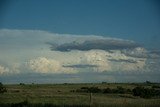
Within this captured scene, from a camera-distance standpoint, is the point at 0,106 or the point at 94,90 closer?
the point at 0,106

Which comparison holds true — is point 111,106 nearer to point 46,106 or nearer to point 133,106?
point 133,106

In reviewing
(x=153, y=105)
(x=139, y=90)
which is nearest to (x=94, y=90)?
(x=139, y=90)

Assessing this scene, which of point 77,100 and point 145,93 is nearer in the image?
point 77,100

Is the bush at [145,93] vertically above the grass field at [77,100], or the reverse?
the bush at [145,93]

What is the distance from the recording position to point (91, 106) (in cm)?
2216

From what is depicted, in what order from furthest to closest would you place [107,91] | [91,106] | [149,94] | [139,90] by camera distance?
[107,91]
[139,90]
[149,94]
[91,106]

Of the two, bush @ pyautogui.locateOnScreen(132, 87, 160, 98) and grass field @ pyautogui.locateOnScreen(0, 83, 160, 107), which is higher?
bush @ pyautogui.locateOnScreen(132, 87, 160, 98)

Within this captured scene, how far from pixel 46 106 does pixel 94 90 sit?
45.0 metres

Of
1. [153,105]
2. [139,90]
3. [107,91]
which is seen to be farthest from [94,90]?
[153,105]

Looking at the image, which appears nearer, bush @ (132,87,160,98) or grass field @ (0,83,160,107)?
grass field @ (0,83,160,107)

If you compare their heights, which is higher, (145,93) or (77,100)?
(145,93)

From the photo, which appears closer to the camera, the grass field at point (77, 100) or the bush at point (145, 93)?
the grass field at point (77, 100)

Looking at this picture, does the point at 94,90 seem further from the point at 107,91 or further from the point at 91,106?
the point at 91,106

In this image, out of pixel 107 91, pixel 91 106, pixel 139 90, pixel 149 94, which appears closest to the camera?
pixel 91 106
